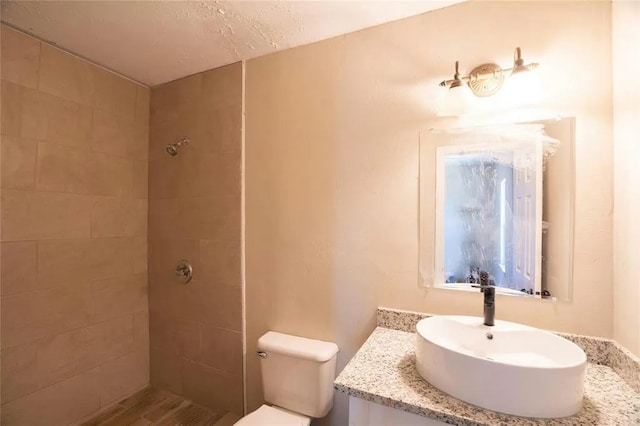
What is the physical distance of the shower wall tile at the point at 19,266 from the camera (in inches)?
52.1

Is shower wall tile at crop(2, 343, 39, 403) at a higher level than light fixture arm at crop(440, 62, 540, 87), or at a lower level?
lower

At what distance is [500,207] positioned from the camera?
3.61 ft

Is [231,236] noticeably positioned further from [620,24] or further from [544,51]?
[620,24]

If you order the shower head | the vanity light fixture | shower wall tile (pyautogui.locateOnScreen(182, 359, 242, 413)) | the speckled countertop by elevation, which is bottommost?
shower wall tile (pyautogui.locateOnScreen(182, 359, 242, 413))

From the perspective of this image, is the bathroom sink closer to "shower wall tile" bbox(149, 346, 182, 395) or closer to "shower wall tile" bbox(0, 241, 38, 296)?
"shower wall tile" bbox(149, 346, 182, 395)

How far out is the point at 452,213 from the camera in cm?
118

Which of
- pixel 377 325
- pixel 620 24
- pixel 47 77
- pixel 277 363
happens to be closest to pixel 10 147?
pixel 47 77

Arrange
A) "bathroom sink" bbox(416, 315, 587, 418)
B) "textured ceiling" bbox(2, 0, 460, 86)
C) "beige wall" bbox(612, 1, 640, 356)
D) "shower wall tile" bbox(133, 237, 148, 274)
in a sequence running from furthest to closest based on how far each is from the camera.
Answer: "shower wall tile" bbox(133, 237, 148, 274) < "textured ceiling" bbox(2, 0, 460, 86) < "beige wall" bbox(612, 1, 640, 356) < "bathroom sink" bbox(416, 315, 587, 418)

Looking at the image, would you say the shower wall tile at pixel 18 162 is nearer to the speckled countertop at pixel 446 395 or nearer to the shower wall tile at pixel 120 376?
the shower wall tile at pixel 120 376

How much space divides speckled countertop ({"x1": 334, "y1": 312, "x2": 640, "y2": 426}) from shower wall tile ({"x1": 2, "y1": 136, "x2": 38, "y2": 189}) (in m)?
1.81

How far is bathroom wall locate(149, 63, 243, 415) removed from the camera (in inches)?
64.6

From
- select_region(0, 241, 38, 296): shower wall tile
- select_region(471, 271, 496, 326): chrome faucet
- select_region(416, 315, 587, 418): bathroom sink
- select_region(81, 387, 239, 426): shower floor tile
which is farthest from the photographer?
select_region(81, 387, 239, 426): shower floor tile

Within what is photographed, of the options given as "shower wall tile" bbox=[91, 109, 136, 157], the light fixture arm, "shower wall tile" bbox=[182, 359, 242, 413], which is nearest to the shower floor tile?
"shower wall tile" bbox=[182, 359, 242, 413]

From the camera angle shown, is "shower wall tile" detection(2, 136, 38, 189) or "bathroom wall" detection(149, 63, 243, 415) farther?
"bathroom wall" detection(149, 63, 243, 415)
